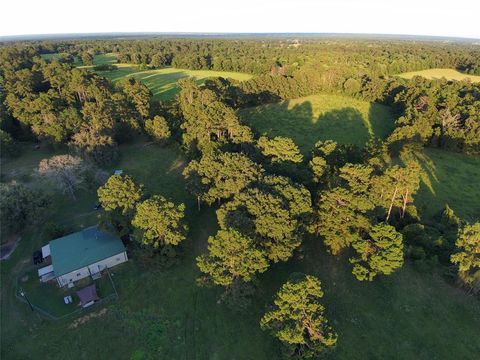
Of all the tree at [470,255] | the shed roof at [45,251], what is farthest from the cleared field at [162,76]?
the tree at [470,255]

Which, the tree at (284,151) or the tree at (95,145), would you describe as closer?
the tree at (284,151)

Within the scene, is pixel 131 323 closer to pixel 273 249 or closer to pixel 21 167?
pixel 273 249

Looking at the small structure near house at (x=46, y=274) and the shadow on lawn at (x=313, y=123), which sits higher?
the shadow on lawn at (x=313, y=123)

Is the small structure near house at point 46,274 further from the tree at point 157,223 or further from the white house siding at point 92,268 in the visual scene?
the tree at point 157,223

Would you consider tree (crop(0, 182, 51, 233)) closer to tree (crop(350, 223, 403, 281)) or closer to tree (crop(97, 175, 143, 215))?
tree (crop(97, 175, 143, 215))

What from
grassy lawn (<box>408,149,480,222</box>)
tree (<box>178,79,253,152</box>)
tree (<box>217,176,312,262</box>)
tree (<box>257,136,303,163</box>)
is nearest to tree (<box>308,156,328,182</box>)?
tree (<box>257,136,303,163</box>)
